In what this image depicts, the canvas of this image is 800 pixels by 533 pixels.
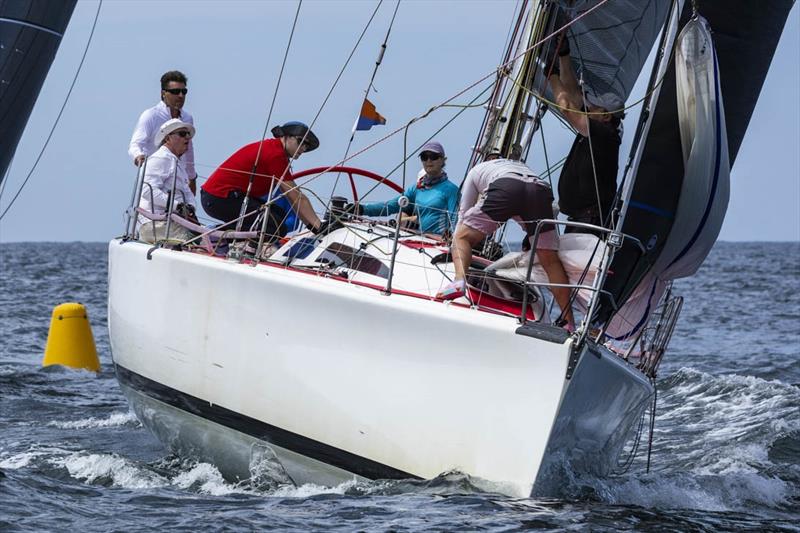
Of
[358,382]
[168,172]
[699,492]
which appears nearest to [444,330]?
[358,382]

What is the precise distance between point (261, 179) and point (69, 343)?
476cm

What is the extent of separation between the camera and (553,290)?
6.13 metres

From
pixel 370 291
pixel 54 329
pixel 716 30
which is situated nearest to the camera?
pixel 370 291

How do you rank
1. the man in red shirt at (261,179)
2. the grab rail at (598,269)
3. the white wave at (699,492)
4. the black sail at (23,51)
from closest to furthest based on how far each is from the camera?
the grab rail at (598,269) < the white wave at (699,492) < the man in red shirt at (261,179) < the black sail at (23,51)

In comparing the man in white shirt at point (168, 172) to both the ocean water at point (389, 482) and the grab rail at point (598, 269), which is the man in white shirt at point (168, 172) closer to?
the ocean water at point (389, 482)

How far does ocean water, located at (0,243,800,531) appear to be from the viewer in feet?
18.5

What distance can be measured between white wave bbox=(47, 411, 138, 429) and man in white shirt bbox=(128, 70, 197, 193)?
1.93 m

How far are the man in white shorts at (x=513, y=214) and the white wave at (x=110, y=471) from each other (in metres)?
2.04

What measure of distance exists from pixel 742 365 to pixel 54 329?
23.8 ft

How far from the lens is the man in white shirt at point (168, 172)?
786 centimetres

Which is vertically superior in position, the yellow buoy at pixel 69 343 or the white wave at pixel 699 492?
the white wave at pixel 699 492

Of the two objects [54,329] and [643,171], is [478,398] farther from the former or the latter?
[54,329]

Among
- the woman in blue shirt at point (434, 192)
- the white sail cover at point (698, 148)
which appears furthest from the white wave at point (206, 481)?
the white sail cover at point (698, 148)

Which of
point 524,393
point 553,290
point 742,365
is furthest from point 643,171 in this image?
point 742,365
